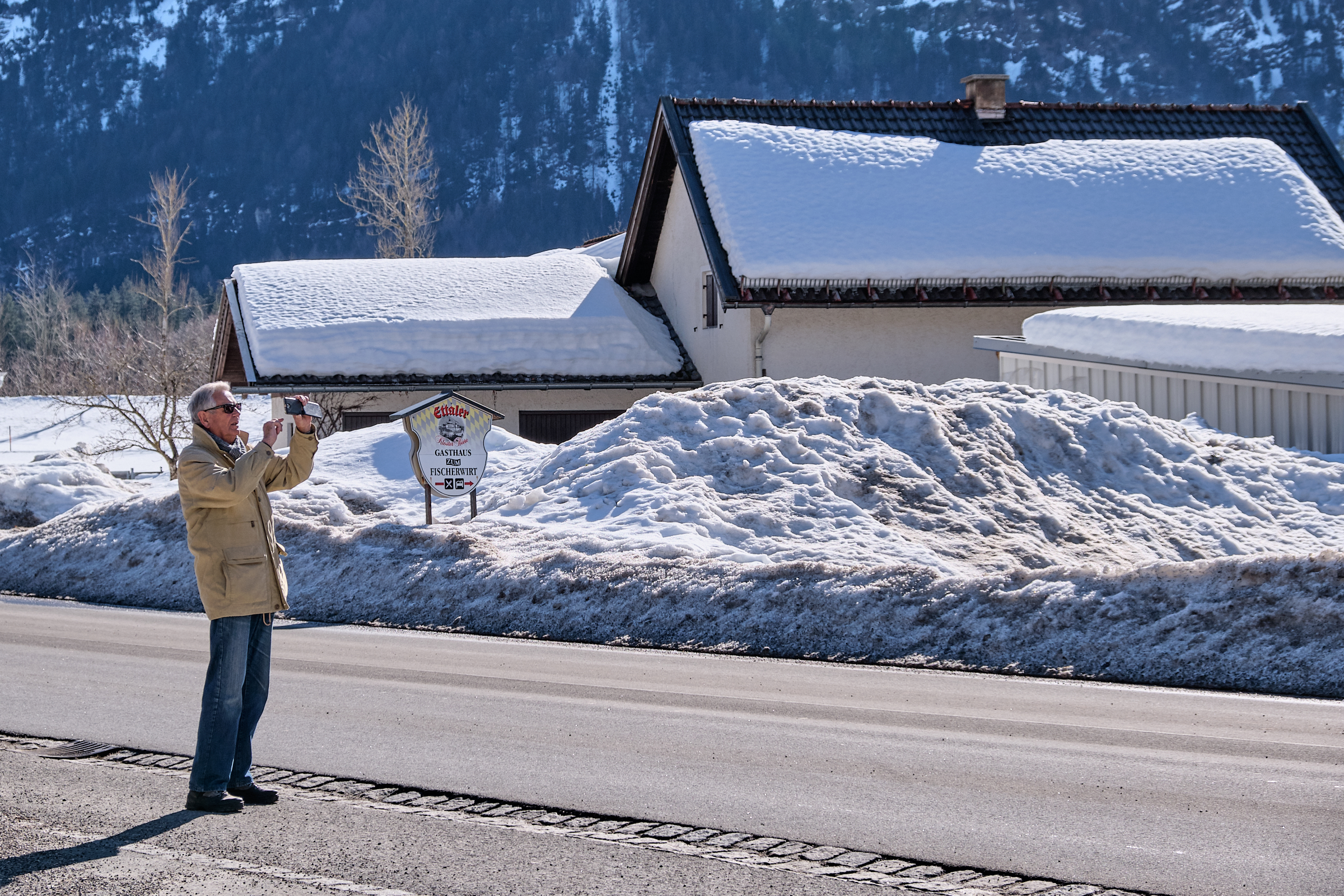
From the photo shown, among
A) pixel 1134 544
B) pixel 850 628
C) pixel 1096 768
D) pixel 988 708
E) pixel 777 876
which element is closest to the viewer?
pixel 777 876

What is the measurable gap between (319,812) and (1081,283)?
2068cm

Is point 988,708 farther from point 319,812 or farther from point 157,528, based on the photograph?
point 157,528

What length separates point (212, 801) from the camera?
5.87 meters

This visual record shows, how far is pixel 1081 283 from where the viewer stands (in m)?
24.1

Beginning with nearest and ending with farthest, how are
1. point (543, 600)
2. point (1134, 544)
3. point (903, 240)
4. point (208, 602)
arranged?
point (208, 602), point (543, 600), point (1134, 544), point (903, 240)

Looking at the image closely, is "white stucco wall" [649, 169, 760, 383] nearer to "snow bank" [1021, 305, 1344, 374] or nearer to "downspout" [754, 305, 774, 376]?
"downspout" [754, 305, 774, 376]

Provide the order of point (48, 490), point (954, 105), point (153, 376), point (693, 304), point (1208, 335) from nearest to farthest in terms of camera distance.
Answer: point (1208, 335)
point (48, 490)
point (693, 304)
point (954, 105)
point (153, 376)

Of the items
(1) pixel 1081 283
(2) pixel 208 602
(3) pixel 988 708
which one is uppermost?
(1) pixel 1081 283

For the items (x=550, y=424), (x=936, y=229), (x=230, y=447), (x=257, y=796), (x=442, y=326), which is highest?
(x=936, y=229)

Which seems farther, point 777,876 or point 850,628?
point 850,628

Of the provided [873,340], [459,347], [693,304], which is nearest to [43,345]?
[459,347]

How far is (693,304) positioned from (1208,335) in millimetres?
11516

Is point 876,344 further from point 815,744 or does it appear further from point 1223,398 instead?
point 815,744

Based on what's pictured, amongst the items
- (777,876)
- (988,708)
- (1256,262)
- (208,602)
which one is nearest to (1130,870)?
(777,876)
